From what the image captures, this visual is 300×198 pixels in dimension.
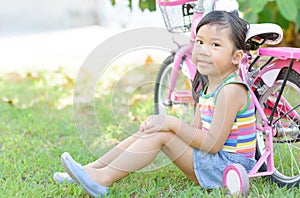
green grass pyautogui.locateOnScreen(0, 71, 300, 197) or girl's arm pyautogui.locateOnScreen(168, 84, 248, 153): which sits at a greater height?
girl's arm pyautogui.locateOnScreen(168, 84, 248, 153)

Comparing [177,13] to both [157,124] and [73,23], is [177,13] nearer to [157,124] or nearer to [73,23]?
[157,124]

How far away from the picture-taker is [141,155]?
220 cm

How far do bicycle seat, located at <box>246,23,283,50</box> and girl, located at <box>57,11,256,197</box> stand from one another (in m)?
0.04

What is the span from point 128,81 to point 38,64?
198cm

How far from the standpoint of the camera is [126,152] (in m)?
2.22

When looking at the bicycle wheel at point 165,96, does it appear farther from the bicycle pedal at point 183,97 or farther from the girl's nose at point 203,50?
the girl's nose at point 203,50

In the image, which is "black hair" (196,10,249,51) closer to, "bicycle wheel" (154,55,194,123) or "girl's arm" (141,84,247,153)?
"girl's arm" (141,84,247,153)

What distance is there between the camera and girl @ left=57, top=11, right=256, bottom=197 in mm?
2189

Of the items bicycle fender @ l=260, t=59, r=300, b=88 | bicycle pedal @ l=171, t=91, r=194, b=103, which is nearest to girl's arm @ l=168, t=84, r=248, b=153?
bicycle fender @ l=260, t=59, r=300, b=88

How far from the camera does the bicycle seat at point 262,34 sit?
2.21 m

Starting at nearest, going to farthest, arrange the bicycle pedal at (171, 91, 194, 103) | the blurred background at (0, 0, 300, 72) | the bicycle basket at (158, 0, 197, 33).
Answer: the bicycle basket at (158, 0, 197, 33) → the bicycle pedal at (171, 91, 194, 103) → the blurred background at (0, 0, 300, 72)

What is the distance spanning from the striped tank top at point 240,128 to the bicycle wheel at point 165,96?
68 cm

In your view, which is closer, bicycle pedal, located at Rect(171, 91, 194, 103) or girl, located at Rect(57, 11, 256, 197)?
girl, located at Rect(57, 11, 256, 197)

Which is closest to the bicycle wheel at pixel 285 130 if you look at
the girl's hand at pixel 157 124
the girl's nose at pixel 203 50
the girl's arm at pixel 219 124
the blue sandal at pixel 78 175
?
the girl's arm at pixel 219 124
